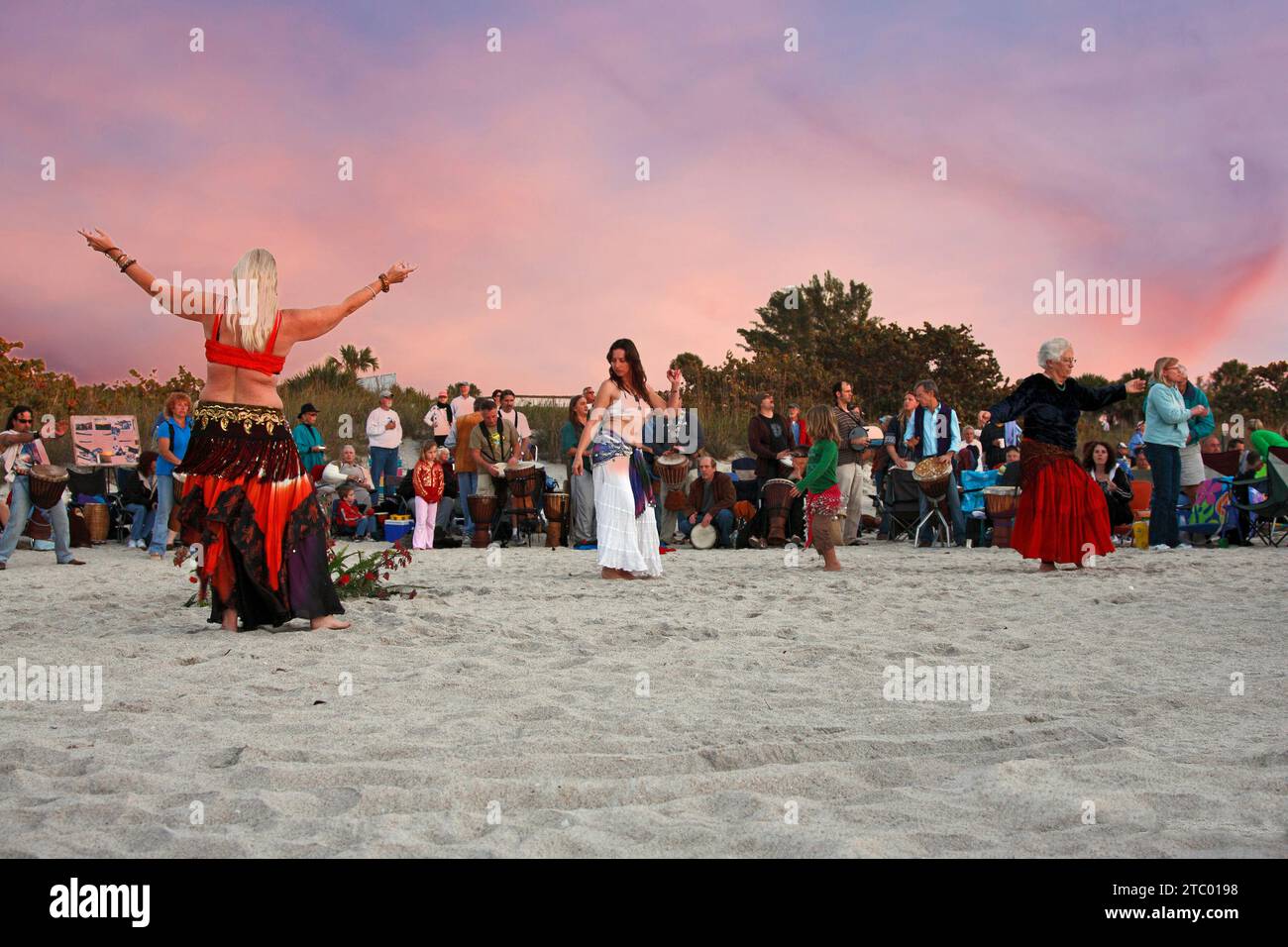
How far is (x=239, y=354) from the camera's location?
665cm

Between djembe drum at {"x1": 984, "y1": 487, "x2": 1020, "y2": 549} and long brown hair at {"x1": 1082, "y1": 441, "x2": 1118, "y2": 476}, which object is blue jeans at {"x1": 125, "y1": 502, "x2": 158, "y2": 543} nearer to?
djembe drum at {"x1": 984, "y1": 487, "x2": 1020, "y2": 549}

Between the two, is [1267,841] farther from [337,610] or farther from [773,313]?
[773,313]

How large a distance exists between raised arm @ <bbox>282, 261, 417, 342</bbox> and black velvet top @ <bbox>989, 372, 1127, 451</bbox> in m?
5.66

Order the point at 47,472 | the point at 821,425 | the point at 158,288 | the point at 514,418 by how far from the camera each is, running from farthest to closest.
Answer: the point at 514,418 → the point at 47,472 → the point at 821,425 → the point at 158,288

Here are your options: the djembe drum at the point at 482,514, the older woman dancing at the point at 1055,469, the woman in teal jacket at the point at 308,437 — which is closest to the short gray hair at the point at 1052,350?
the older woman dancing at the point at 1055,469

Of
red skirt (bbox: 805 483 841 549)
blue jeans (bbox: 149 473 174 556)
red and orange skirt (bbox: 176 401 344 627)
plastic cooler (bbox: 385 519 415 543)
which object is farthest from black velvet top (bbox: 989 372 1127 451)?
blue jeans (bbox: 149 473 174 556)

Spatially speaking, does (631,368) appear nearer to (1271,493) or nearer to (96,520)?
(1271,493)

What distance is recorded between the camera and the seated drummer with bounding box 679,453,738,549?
609 inches

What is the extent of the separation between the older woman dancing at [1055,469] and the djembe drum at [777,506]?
512 centimetres

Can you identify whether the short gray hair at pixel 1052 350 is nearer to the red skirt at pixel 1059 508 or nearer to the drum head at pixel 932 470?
the red skirt at pixel 1059 508

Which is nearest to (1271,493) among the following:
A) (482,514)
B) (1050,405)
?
(1050,405)

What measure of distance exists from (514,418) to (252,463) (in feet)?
34.6
